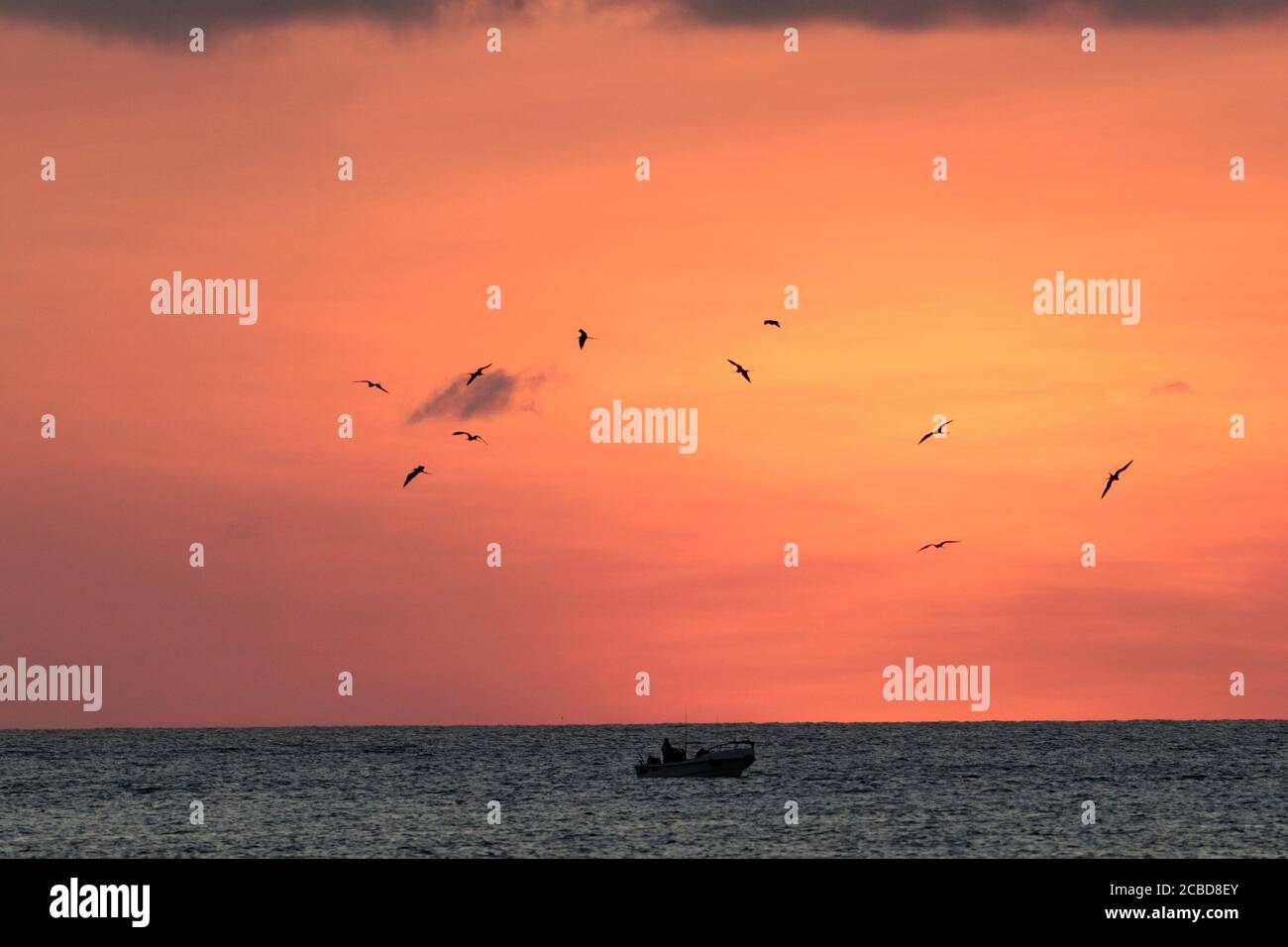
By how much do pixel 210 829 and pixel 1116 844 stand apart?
46.2 m

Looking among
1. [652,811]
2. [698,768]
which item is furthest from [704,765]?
[652,811]

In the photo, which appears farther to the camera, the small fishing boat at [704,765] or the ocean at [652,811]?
the small fishing boat at [704,765]

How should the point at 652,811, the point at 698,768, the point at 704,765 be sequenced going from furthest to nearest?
the point at 704,765, the point at 698,768, the point at 652,811

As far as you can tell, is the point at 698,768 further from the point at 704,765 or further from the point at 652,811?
the point at 652,811

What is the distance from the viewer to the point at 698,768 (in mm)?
119562

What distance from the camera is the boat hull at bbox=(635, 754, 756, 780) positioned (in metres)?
118

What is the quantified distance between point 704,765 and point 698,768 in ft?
1.86

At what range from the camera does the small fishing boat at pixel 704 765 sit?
4665 inches

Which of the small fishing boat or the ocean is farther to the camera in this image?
the small fishing boat

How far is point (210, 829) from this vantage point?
87.1 meters

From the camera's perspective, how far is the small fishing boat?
118500mm
